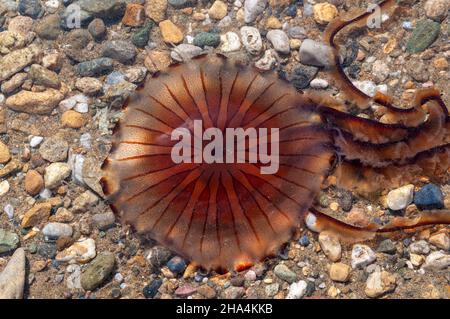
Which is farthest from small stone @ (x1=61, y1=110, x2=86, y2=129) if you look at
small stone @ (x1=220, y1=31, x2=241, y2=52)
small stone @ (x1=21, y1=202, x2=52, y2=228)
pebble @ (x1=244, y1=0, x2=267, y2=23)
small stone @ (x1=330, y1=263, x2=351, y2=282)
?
small stone @ (x1=330, y1=263, x2=351, y2=282)

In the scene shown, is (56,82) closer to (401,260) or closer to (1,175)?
(1,175)

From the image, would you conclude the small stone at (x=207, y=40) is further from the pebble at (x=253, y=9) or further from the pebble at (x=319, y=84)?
the pebble at (x=319, y=84)

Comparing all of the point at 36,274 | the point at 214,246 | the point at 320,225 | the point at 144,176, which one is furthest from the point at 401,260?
the point at 36,274

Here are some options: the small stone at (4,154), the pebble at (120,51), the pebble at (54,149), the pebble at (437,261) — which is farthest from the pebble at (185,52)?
the pebble at (437,261)

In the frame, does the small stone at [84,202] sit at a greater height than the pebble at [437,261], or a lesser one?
greater

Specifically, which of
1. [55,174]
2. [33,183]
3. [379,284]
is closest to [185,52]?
[55,174]
